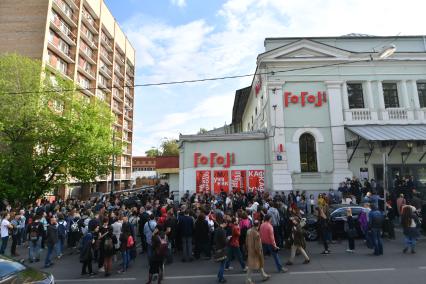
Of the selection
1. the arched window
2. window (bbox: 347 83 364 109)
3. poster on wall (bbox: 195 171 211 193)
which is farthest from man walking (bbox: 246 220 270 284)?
window (bbox: 347 83 364 109)

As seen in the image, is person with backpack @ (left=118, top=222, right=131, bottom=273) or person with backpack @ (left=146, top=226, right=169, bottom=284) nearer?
person with backpack @ (left=146, top=226, right=169, bottom=284)

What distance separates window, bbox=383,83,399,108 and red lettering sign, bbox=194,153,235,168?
13.5 metres

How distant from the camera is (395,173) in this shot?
20.5 meters

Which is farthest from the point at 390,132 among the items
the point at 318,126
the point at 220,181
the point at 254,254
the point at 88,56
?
the point at 88,56

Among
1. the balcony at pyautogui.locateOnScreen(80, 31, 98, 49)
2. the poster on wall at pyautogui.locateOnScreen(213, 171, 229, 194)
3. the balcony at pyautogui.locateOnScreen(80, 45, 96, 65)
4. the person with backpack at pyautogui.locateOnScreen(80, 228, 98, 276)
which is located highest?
the balcony at pyautogui.locateOnScreen(80, 31, 98, 49)

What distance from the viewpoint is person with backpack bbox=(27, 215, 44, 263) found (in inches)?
412

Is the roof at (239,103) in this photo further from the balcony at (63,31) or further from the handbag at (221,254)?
the balcony at (63,31)

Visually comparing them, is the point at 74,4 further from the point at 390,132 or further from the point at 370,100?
the point at 390,132

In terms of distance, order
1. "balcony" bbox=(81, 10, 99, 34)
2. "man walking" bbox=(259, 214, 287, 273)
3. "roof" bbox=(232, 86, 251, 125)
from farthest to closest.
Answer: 1. "balcony" bbox=(81, 10, 99, 34)
2. "roof" bbox=(232, 86, 251, 125)
3. "man walking" bbox=(259, 214, 287, 273)

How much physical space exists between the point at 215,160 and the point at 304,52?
11.3 meters

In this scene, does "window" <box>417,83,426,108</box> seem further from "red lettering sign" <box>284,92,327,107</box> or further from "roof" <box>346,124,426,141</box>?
"red lettering sign" <box>284,92,327,107</box>

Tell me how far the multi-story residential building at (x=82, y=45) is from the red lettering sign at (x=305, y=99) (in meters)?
14.3

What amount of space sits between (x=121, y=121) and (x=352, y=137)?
161 ft

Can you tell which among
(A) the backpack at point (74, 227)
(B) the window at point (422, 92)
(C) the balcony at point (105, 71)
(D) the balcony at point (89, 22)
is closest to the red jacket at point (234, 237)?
(A) the backpack at point (74, 227)
